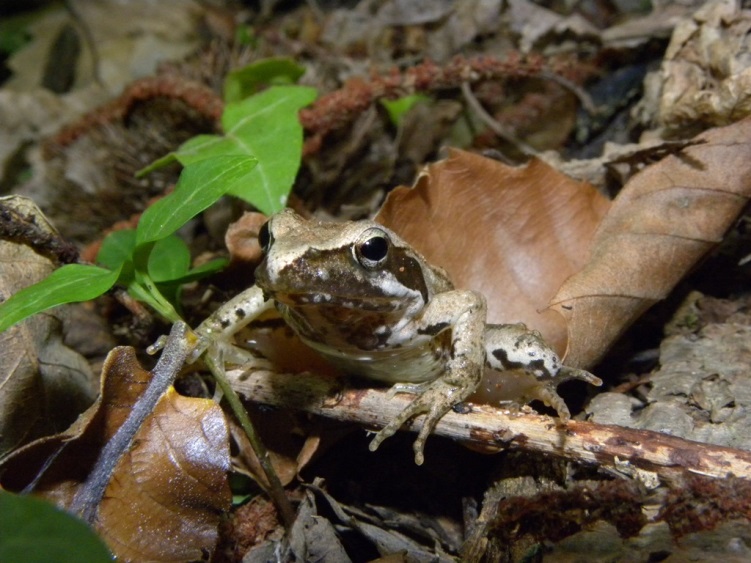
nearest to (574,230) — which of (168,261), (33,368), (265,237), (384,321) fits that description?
(384,321)

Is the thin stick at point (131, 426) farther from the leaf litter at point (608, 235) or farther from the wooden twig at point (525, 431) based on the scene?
the wooden twig at point (525, 431)

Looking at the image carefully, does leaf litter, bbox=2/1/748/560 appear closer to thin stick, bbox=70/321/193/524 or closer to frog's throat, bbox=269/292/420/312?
thin stick, bbox=70/321/193/524

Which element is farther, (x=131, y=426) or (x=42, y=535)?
(x=131, y=426)

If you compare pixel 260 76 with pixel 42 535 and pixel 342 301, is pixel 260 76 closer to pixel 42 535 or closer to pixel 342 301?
pixel 342 301

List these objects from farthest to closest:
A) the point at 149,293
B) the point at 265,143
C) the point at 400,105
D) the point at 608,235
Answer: the point at 400,105 < the point at 265,143 < the point at 608,235 < the point at 149,293

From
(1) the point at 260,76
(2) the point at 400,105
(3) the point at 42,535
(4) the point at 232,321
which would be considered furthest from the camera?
(2) the point at 400,105

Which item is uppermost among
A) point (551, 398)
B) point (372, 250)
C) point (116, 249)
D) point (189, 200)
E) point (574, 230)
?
point (189, 200)
